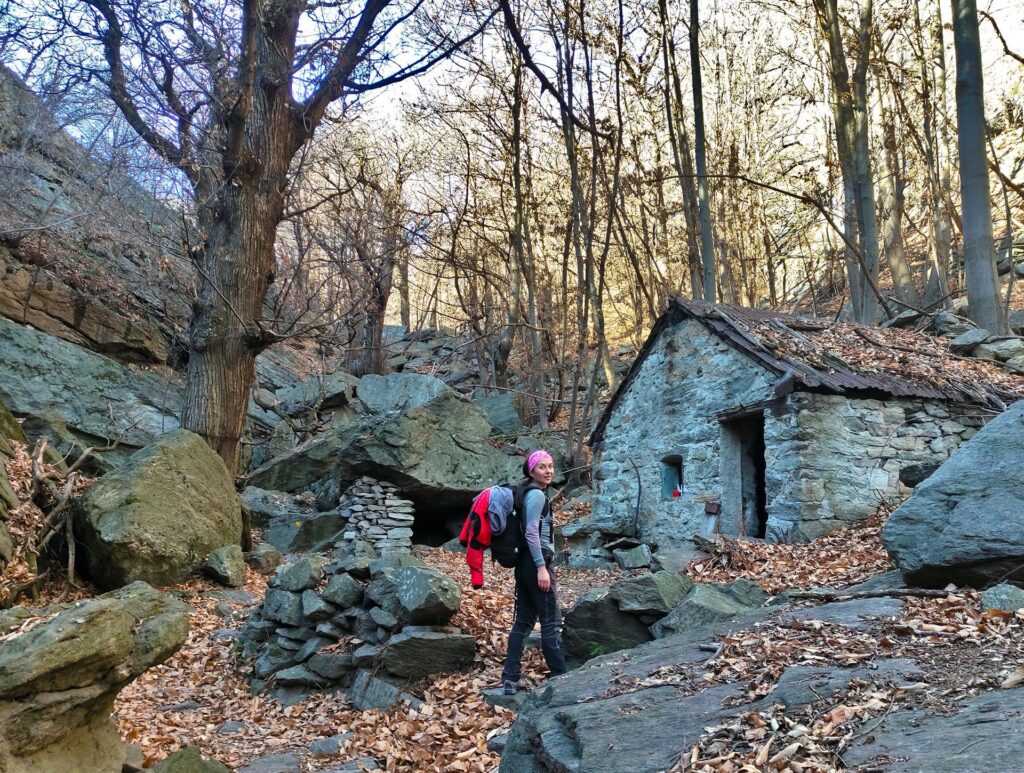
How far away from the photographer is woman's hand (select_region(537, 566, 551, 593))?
16.2 ft

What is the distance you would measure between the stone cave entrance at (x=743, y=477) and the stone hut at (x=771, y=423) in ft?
0.06

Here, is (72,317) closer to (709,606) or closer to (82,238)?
(82,238)

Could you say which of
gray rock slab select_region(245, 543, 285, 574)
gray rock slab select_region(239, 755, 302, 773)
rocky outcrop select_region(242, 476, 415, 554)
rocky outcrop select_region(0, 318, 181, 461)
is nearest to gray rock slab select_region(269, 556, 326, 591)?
gray rock slab select_region(239, 755, 302, 773)

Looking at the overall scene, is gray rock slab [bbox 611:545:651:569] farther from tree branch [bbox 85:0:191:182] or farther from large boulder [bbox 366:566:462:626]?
tree branch [bbox 85:0:191:182]

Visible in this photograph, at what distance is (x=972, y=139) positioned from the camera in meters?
10.9

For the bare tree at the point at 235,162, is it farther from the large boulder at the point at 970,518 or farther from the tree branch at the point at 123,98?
the large boulder at the point at 970,518

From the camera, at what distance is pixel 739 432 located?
33.4 ft

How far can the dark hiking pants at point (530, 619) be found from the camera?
5121mm

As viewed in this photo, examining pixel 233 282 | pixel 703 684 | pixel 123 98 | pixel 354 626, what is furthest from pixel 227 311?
pixel 703 684

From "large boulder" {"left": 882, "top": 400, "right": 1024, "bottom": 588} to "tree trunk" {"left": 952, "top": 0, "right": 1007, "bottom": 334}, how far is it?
7.67m

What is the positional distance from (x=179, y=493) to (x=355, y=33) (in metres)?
5.72

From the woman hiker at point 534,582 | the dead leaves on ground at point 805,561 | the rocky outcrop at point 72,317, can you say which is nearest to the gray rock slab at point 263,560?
the woman hiker at point 534,582

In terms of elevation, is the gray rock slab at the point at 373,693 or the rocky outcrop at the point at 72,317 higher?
the rocky outcrop at the point at 72,317

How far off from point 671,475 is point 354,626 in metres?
6.11
